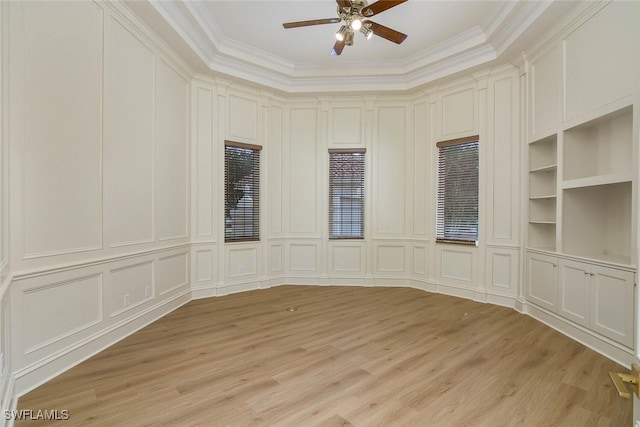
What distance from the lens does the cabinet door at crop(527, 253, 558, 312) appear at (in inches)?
145

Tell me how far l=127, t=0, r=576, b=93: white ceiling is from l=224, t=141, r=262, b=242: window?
121 centimetres

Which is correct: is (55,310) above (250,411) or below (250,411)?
above

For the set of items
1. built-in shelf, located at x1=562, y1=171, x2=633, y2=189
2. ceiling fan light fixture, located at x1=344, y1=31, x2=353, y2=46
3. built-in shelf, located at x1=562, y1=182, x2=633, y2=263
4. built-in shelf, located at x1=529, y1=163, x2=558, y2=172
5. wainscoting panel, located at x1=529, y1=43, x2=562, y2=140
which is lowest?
built-in shelf, located at x1=562, y1=182, x2=633, y2=263

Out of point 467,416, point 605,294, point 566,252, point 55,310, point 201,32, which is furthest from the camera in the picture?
point 201,32

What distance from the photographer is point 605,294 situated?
3.00 meters

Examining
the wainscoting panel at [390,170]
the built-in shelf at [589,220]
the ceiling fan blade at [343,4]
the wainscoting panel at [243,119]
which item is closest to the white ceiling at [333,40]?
the wainscoting panel at [243,119]

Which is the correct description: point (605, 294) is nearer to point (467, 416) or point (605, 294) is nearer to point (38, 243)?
point (467, 416)

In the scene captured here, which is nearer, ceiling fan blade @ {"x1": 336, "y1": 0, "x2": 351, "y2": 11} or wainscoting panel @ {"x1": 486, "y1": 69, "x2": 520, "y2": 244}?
ceiling fan blade @ {"x1": 336, "y1": 0, "x2": 351, "y2": 11}

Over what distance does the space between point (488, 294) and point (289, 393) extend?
364 centimetres

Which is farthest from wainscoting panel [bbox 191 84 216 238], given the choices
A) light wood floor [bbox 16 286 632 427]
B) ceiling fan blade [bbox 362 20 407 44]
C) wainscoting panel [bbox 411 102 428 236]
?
wainscoting panel [bbox 411 102 428 236]

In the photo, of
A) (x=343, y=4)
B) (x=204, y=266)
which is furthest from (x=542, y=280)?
(x=204, y=266)

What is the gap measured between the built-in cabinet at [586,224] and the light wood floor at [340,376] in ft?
1.29

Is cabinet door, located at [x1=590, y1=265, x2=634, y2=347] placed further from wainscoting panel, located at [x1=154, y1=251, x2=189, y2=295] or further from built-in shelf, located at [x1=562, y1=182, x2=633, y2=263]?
wainscoting panel, located at [x1=154, y1=251, x2=189, y2=295]

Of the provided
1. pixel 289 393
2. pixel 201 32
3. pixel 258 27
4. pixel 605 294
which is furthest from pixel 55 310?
pixel 605 294
